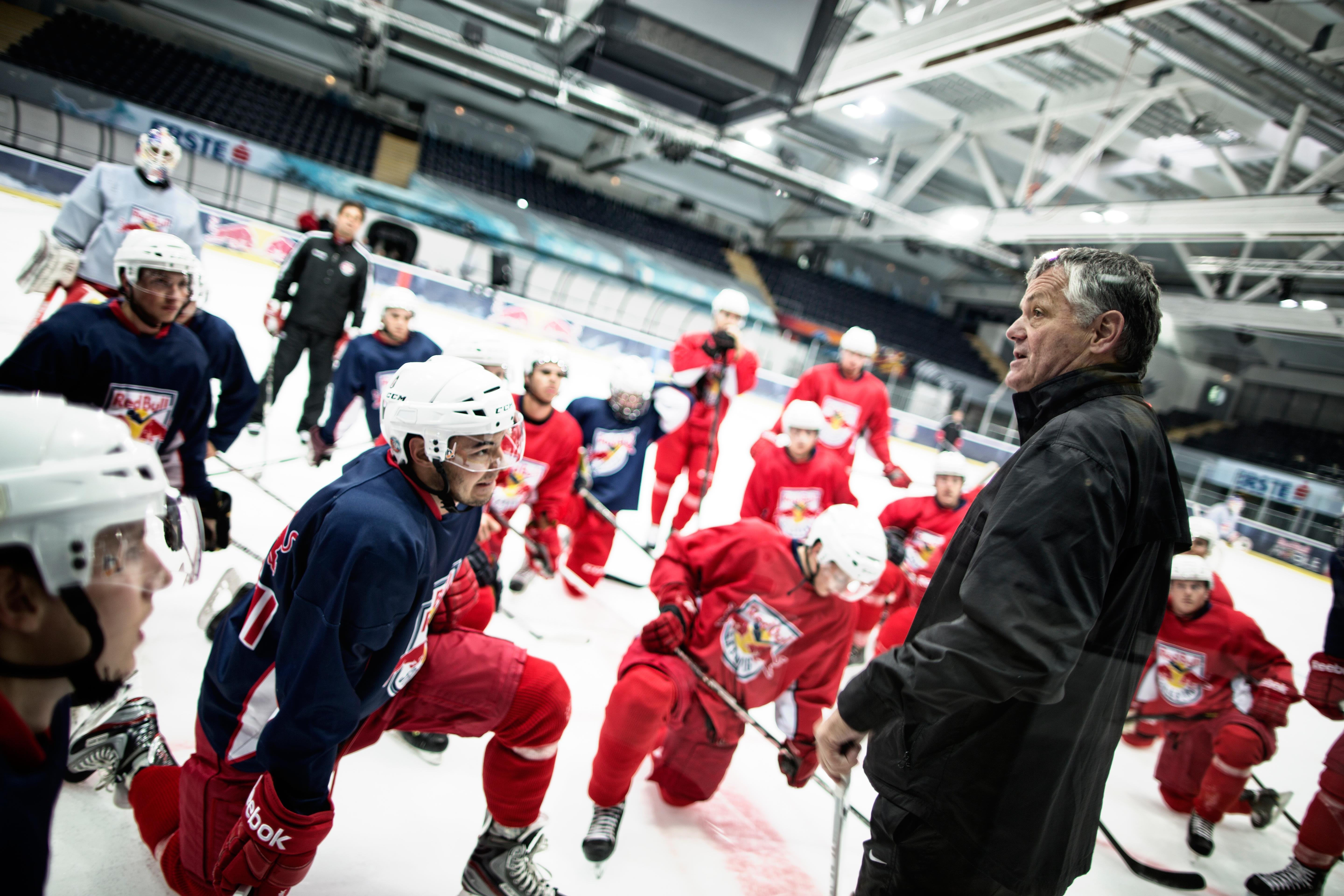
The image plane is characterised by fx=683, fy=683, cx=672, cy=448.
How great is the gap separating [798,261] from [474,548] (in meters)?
20.6

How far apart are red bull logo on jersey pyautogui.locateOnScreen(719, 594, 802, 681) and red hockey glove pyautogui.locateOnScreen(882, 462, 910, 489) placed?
2891 mm

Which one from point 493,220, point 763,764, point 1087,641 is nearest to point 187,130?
point 493,220

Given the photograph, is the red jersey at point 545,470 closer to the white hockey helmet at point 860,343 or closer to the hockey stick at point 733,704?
the hockey stick at point 733,704

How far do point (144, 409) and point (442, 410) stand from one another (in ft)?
5.26

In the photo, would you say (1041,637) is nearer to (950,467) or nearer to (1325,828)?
(1325,828)

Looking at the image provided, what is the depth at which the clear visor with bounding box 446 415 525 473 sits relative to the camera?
1593 millimetres

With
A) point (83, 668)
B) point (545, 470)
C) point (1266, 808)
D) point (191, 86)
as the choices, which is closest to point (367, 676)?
point (83, 668)

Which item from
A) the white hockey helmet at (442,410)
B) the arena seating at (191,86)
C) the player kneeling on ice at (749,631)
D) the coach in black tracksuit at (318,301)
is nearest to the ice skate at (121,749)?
the white hockey helmet at (442,410)

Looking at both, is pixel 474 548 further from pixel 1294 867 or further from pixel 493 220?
pixel 493 220

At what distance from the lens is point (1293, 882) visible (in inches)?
106

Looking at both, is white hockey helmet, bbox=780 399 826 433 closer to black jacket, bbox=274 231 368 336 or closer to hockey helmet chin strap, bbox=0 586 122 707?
black jacket, bbox=274 231 368 336

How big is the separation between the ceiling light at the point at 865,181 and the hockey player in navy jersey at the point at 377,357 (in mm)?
11334

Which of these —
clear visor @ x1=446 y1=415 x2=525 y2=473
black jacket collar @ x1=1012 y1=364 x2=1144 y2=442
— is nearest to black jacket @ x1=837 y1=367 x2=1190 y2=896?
black jacket collar @ x1=1012 y1=364 x2=1144 y2=442

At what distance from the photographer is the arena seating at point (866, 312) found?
63.3ft
